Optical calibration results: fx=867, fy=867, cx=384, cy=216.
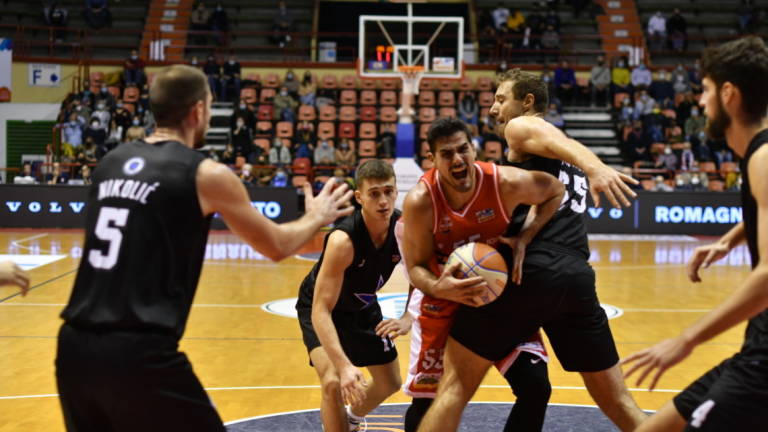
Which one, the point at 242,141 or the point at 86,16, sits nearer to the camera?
the point at 242,141

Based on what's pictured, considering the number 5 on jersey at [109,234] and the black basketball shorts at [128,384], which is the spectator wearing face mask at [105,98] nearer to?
the number 5 on jersey at [109,234]

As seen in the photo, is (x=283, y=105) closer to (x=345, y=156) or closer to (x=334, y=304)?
(x=345, y=156)

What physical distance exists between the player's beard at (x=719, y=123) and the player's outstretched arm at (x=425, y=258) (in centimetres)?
117

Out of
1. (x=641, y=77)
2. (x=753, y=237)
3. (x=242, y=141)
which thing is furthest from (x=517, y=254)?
(x=641, y=77)

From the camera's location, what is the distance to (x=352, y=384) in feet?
A: 13.7

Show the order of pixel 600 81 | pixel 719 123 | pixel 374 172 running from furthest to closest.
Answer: pixel 600 81 < pixel 374 172 < pixel 719 123

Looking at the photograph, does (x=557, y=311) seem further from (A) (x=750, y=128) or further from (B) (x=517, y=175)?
(A) (x=750, y=128)

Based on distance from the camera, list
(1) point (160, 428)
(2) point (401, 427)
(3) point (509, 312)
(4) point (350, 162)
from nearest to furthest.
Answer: (1) point (160, 428) < (3) point (509, 312) < (2) point (401, 427) < (4) point (350, 162)

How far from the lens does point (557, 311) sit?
413 cm

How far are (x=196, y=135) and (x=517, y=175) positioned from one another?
5.20ft

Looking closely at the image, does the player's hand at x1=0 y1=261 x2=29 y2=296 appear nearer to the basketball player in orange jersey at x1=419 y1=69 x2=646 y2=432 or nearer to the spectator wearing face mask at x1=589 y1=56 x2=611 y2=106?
the basketball player in orange jersey at x1=419 y1=69 x2=646 y2=432

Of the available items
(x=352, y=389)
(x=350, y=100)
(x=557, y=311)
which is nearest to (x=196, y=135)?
(x=352, y=389)

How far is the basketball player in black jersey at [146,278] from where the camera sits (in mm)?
2881

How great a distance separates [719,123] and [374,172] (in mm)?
1981
